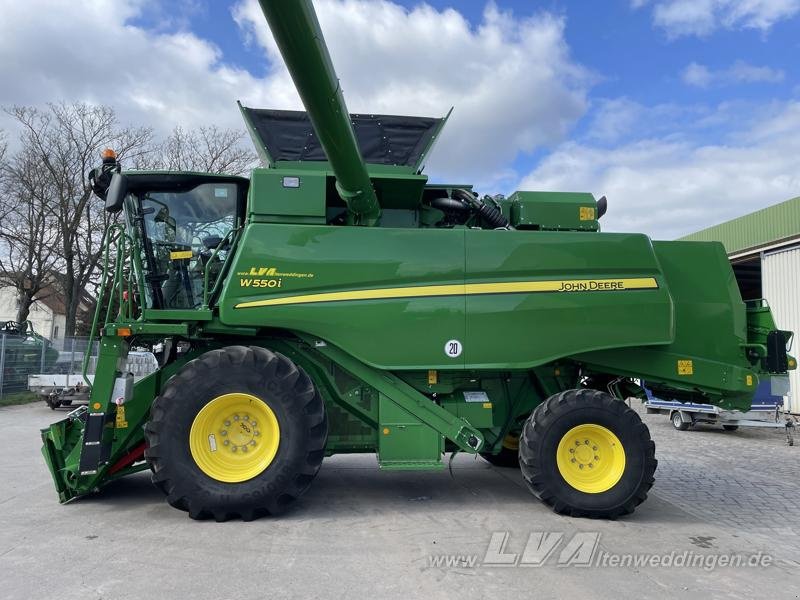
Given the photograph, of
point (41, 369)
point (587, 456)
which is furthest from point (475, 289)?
point (41, 369)

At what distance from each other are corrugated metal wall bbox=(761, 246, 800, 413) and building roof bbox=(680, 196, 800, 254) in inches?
16.4

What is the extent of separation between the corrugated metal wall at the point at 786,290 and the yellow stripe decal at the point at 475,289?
423 inches

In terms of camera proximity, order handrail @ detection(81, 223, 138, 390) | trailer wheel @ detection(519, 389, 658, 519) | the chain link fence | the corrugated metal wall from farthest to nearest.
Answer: the chain link fence < the corrugated metal wall < trailer wheel @ detection(519, 389, 658, 519) < handrail @ detection(81, 223, 138, 390)

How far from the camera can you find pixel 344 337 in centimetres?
581

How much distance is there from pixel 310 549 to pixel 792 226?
15300 mm

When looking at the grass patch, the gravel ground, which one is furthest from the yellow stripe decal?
the grass patch

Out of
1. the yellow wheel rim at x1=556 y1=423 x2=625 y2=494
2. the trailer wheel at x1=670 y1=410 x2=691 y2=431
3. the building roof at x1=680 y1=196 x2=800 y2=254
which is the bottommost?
the trailer wheel at x1=670 y1=410 x2=691 y2=431

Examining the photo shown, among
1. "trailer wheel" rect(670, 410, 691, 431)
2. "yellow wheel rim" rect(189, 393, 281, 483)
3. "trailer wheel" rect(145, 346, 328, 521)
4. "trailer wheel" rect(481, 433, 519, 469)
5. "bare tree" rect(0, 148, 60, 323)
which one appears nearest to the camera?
"trailer wheel" rect(145, 346, 328, 521)

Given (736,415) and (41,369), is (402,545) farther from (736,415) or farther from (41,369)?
(41,369)

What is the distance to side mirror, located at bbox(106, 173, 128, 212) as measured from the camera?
564 cm

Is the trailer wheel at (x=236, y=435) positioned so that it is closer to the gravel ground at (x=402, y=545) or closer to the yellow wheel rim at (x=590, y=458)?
the gravel ground at (x=402, y=545)

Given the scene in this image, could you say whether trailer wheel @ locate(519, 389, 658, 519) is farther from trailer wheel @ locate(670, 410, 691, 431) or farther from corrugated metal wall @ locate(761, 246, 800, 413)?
corrugated metal wall @ locate(761, 246, 800, 413)

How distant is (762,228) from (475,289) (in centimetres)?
1405

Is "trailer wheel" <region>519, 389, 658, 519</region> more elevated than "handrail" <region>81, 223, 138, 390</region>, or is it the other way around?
"handrail" <region>81, 223, 138, 390</region>
